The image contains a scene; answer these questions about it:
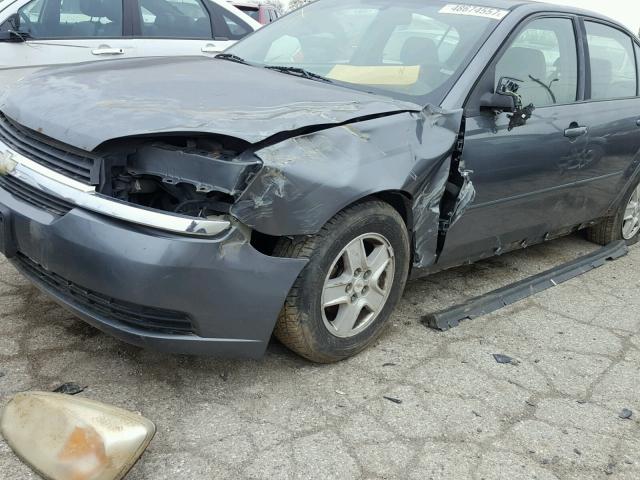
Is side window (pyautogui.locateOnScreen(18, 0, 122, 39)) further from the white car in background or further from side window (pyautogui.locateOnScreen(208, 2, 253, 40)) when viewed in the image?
Result: side window (pyautogui.locateOnScreen(208, 2, 253, 40))

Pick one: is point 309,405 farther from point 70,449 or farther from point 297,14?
point 297,14

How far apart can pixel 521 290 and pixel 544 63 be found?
1322 millimetres

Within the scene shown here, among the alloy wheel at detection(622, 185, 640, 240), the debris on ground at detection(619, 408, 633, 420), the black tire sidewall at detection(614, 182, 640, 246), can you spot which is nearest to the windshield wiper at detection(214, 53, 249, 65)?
the debris on ground at detection(619, 408, 633, 420)

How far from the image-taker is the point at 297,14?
4062mm

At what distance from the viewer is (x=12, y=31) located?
5.14 meters

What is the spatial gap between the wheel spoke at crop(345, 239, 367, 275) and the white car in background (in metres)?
3.65

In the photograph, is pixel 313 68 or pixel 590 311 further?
pixel 590 311

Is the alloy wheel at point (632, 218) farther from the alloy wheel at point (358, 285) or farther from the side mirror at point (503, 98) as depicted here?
the alloy wheel at point (358, 285)

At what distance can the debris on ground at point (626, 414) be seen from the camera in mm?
2795

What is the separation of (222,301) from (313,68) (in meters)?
1.61

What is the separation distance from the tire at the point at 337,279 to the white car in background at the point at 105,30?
364 cm

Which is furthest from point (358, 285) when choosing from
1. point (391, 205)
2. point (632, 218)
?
point (632, 218)

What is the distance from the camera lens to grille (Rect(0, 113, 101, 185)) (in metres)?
2.38

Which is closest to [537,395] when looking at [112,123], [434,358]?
[434,358]
